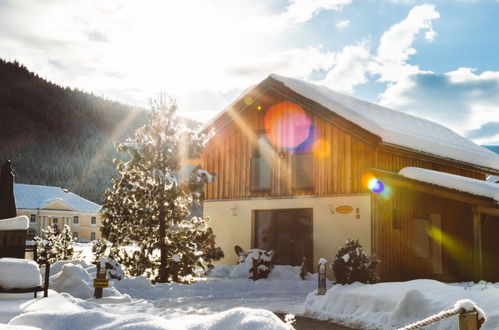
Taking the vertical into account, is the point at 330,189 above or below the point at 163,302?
above

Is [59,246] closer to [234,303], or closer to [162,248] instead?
[162,248]

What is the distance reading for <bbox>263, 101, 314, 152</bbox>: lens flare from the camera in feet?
63.6

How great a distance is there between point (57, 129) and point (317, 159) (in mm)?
161519

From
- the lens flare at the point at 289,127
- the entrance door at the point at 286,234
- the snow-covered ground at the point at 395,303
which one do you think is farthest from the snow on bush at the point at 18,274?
the lens flare at the point at 289,127

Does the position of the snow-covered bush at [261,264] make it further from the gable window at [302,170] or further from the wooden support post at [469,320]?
the wooden support post at [469,320]

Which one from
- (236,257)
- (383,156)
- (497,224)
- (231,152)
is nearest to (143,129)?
(231,152)

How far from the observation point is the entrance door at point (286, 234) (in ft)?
62.1

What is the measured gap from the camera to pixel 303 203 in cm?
1894

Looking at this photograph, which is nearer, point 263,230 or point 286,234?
point 286,234

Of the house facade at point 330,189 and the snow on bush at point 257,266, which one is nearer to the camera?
the snow on bush at point 257,266

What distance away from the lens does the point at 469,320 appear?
4.64 meters

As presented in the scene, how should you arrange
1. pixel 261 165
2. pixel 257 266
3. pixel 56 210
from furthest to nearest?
pixel 56 210 < pixel 261 165 < pixel 257 266

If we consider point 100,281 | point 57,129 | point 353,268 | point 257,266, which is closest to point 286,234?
point 257,266

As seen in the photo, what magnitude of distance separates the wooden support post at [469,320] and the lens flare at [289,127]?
48.1ft
